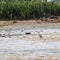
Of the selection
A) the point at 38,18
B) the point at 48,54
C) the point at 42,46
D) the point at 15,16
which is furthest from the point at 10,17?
the point at 48,54

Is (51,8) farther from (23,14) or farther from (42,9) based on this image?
(23,14)

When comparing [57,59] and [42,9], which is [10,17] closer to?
[42,9]

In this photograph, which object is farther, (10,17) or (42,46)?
(10,17)

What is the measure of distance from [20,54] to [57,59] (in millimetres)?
1569

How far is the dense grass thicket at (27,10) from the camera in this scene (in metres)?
30.2

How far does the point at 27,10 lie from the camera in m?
30.1

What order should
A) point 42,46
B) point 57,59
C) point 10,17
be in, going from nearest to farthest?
point 57,59, point 42,46, point 10,17

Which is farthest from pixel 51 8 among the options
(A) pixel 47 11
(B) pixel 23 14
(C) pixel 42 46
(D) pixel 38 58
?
(D) pixel 38 58

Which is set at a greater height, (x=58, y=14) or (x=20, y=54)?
(x=20, y=54)

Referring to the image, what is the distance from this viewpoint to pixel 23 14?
29.9 meters

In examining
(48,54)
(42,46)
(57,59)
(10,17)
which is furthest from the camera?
(10,17)

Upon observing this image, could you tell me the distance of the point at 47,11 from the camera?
1228 inches

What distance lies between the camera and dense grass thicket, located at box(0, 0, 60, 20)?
30156mm

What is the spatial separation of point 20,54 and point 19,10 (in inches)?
787
